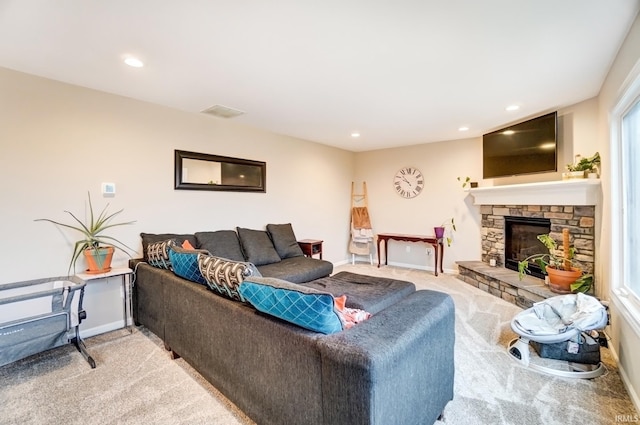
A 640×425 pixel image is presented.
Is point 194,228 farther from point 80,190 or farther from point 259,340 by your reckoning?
point 259,340

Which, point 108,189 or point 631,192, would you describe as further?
point 108,189

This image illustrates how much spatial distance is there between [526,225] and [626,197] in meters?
2.01

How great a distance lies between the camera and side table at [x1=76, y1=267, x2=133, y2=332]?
2.64 metres

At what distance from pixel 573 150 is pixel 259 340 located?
13.5ft

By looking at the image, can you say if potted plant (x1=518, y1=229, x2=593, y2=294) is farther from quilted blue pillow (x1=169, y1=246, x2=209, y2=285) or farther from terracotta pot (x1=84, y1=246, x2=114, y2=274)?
terracotta pot (x1=84, y1=246, x2=114, y2=274)

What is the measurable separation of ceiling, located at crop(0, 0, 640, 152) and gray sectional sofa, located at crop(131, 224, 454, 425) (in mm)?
1671

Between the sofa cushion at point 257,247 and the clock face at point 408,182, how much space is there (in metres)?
2.95

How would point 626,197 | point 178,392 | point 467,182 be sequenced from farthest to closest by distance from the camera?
point 467,182, point 626,197, point 178,392

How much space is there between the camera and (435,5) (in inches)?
67.5

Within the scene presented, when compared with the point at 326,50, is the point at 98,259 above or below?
below

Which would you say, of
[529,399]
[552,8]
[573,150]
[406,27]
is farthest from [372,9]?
[573,150]

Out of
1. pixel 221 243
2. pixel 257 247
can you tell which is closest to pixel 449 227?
pixel 257 247

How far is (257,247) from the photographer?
13.0 feet

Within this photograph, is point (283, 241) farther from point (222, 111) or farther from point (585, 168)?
point (585, 168)
